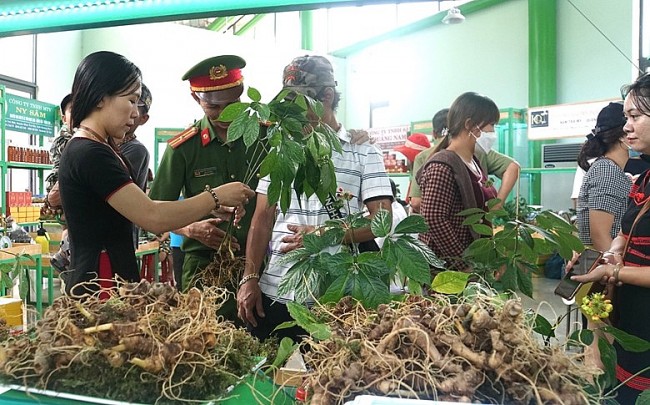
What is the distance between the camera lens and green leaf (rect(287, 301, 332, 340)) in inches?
33.7

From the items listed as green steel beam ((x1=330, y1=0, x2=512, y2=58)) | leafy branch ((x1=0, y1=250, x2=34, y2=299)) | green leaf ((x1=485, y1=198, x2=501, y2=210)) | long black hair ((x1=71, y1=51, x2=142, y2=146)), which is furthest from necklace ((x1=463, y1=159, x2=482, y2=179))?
green steel beam ((x1=330, y1=0, x2=512, y2=58))

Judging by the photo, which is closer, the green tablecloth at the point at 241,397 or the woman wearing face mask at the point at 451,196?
the green tablecloth at the point at 241,397

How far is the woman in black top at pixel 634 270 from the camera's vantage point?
1533 mm

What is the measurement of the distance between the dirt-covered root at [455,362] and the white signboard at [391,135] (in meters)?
8.95

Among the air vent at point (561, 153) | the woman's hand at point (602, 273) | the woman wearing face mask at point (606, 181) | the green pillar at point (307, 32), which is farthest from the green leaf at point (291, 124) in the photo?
the green pillar at point (307, 32)

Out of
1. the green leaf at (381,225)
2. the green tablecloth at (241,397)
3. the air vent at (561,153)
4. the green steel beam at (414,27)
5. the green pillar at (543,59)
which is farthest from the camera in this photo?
the green steel beam at (414,27)

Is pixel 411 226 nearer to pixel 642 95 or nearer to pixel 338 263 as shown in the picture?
pixel 338 263

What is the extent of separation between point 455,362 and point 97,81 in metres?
1.18

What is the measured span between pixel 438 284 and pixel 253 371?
1.21 feet

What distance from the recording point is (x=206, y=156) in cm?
209

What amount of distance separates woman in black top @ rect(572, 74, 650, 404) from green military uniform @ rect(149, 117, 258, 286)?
125 centimetres

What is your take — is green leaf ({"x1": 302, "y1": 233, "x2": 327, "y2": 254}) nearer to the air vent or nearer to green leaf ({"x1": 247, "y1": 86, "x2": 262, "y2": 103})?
green leaf ({"x1": 247, "y1": 86, "x2": 262, "y2": 103})

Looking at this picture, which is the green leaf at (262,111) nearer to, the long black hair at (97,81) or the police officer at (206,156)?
the long black hair at (97,81)

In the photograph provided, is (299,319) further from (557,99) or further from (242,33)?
(242,33)
